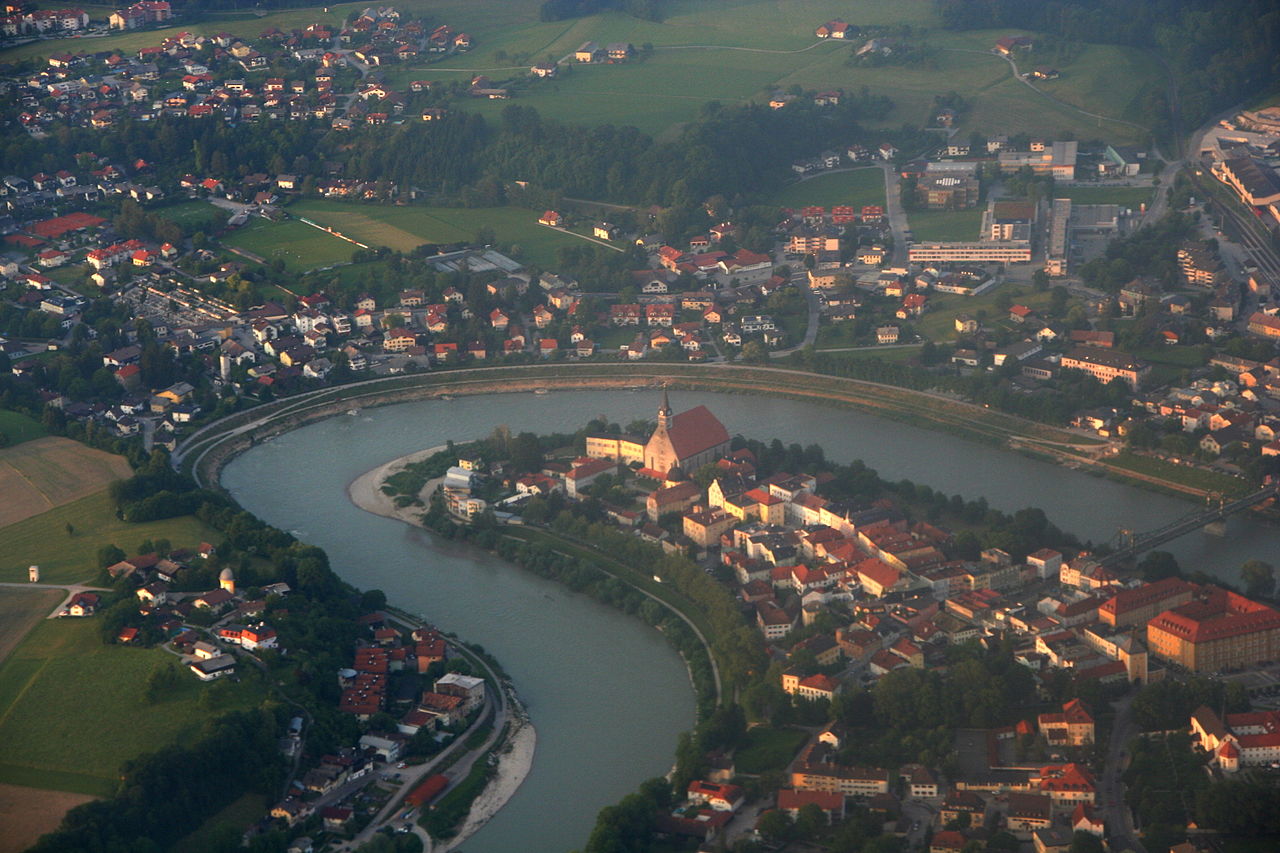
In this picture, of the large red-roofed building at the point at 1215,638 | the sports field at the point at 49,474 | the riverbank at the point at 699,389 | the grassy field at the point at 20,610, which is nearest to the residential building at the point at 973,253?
the riverbank at the point at 699,389

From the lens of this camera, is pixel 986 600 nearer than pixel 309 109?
Yes

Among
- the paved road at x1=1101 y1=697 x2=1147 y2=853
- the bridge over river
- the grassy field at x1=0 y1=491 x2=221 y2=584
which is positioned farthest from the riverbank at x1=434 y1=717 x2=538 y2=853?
the bridge over river

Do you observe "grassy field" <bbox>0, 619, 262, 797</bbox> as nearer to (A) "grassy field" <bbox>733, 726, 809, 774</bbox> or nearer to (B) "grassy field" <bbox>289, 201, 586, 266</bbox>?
(A) "grassy field" <bbox>733, 726, 809, 774</bbox>

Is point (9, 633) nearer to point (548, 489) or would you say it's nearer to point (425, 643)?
point (425, 643)

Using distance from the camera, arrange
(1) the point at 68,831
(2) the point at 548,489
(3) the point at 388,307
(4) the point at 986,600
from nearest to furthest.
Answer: (1) the point at 68,831, (4) the point at 986,600, (2) the point at 548,489, (3) the point at 388,307

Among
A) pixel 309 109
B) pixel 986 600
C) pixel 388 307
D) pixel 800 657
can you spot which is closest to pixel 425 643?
pixel 800 657

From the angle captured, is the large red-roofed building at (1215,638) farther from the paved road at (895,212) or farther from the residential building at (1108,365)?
the paved road at (895,212)
